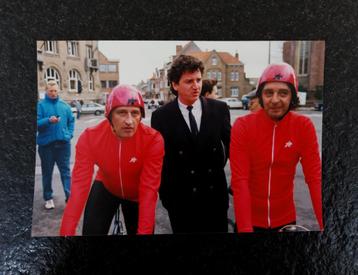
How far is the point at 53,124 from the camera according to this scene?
196cm

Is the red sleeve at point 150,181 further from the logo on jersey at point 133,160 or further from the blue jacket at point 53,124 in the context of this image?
the blue jacket at point 53,124

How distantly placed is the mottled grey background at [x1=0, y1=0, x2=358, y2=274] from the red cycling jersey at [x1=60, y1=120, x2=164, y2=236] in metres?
0.24

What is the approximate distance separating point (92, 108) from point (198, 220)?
3.24 ft

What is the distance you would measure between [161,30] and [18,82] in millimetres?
915

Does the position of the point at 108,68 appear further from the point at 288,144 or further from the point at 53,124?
the point at 288,144

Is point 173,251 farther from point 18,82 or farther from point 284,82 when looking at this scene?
point 18,82

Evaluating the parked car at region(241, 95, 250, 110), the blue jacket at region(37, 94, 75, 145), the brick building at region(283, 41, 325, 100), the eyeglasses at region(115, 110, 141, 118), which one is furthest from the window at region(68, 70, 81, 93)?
the brick building at region(283, 41, 325, 100)

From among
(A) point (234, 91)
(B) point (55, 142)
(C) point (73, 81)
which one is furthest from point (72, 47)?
(A) point (234, 91)

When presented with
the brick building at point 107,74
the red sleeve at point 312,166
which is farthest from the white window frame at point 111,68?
the red sleeve at point 312,166

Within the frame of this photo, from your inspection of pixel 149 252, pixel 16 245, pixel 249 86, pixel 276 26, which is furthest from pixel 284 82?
pixel 16 245

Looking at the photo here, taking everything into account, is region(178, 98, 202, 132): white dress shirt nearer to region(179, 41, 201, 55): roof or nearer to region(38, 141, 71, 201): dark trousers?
→ region(179, 41, 201, 55): roof

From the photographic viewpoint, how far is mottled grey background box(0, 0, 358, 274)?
6.23 ft

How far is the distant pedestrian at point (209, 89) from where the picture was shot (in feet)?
6.56

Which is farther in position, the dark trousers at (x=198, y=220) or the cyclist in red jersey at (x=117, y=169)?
the dark trousers at (x=198, y=220)
